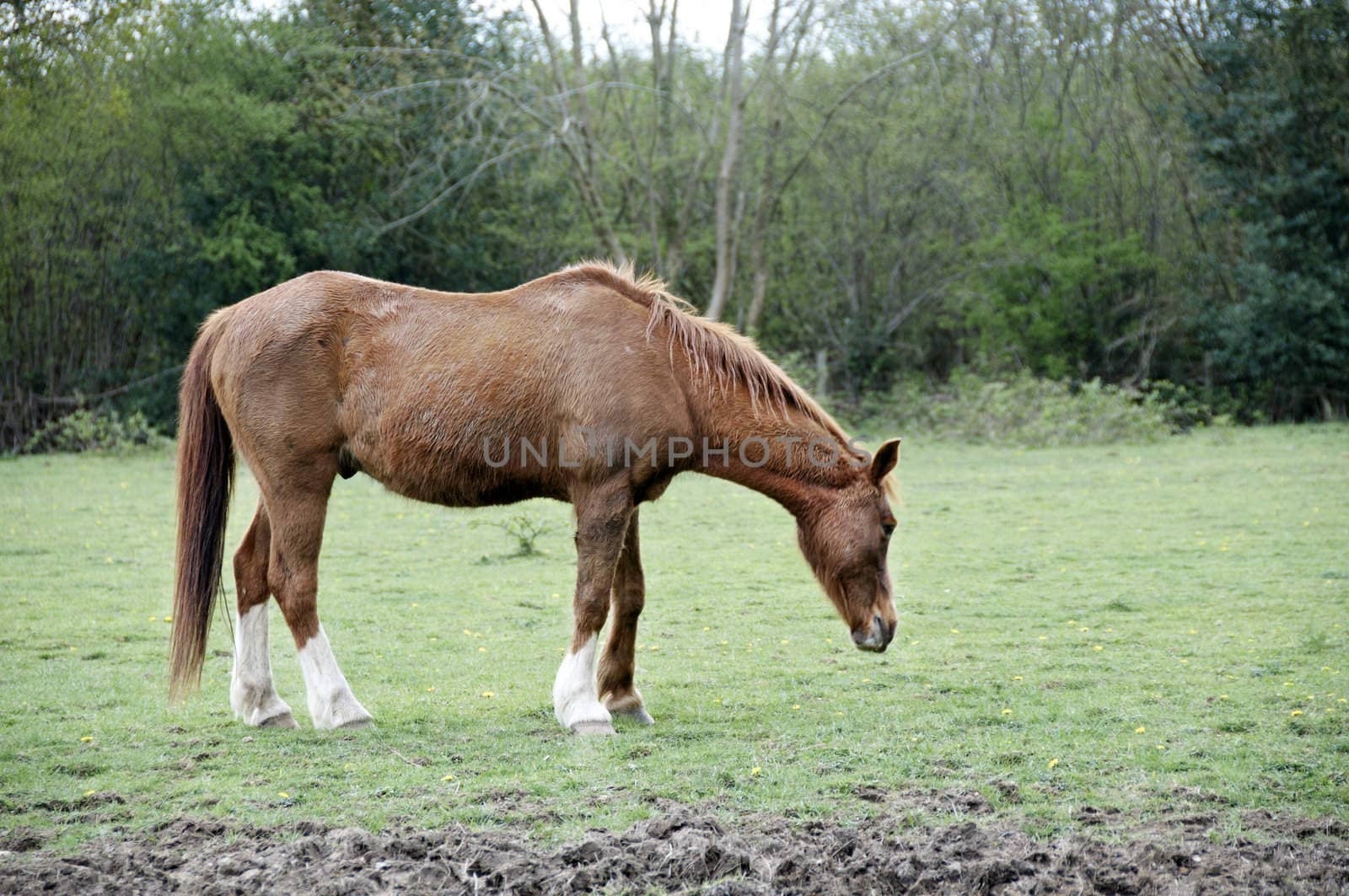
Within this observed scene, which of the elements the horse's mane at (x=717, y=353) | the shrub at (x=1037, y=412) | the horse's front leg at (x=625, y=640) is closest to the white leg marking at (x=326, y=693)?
the horse's front leg at (x=625, y=640)

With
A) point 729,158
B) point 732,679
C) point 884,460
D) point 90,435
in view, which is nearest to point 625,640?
point 732,679

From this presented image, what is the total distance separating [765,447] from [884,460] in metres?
0.54

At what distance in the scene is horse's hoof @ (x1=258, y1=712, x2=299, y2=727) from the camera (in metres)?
5.01

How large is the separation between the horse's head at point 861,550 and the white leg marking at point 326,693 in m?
2.14

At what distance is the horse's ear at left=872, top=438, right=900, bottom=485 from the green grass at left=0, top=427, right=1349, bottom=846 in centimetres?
107

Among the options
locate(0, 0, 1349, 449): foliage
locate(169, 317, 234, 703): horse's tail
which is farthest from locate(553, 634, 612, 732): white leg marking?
locate(0, 0, 1349, 449): foliage

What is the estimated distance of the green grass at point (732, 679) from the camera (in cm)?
412

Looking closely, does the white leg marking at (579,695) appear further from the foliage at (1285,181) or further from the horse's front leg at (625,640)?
the foliage at (1285,181)

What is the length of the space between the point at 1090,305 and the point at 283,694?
20145 mm

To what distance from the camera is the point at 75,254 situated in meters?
18.7

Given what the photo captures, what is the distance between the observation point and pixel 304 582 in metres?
5.03

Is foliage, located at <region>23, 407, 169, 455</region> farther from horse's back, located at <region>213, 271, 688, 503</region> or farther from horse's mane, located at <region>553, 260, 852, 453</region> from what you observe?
horse's mane, located at <region>553, 260, 852, 453</region>

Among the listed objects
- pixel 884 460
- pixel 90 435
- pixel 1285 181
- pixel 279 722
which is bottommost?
pixel 279 722

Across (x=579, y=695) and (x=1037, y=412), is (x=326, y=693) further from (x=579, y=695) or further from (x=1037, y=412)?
(x=1037, y=412)
